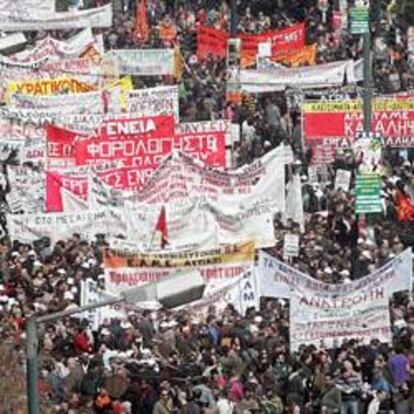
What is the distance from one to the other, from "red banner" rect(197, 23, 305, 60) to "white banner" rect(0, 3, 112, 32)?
2274 mm

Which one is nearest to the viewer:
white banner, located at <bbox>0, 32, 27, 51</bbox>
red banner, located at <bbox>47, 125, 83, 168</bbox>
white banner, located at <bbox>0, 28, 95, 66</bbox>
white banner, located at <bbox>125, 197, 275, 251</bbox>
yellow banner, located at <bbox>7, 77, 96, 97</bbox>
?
white banner, located at <bbox>125, 197, 275, 251</bbox>

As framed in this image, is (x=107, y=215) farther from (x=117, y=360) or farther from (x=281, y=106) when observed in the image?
(x=281, y=106)

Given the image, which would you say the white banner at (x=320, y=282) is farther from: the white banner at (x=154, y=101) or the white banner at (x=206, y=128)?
the white banner at (x=154, y=101)

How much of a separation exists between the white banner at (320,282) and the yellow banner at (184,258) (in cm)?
52

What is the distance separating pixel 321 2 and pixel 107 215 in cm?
2144

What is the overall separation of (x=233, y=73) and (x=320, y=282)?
15.6m

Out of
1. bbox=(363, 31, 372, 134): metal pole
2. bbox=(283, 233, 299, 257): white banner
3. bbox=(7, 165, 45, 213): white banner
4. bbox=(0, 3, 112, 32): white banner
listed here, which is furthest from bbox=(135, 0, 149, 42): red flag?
bbox=(283, 233, 299, 257): white banner

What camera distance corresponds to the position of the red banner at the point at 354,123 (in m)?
37.0

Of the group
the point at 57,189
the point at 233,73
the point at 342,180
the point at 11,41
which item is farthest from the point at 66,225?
the point at 11,41

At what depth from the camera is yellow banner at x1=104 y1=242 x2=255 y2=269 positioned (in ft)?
91.1

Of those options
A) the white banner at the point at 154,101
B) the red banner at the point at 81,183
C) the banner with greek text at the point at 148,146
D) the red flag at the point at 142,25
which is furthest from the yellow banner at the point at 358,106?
the red flag at the point at 142,25

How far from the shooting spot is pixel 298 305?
2697 cm

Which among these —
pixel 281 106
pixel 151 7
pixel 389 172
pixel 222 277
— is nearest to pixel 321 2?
pixel 151 7

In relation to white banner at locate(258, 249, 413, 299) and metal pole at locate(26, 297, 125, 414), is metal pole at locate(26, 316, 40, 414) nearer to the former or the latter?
metal pole at locate(26, 297, 125, 414)
